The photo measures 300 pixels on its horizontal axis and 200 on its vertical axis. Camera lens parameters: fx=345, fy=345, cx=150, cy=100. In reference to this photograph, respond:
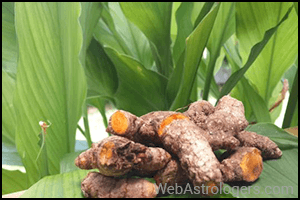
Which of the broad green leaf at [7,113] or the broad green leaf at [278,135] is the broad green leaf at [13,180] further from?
the broad green leaf at [278,135]

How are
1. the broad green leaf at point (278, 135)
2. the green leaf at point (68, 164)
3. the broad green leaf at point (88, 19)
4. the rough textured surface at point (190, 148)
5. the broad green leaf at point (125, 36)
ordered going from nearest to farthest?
the rough textured surface at point (190, 148) < the broad green leaf at point (278, 135) < the green leaf at point (68, 164) < the broad green leaf at point (88, 19) < the broad green leaf at point (125, 36)

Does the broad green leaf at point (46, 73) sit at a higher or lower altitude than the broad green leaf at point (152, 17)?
lower

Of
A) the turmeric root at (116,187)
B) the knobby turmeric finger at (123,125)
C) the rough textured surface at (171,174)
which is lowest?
the turmeric root at (116,187)

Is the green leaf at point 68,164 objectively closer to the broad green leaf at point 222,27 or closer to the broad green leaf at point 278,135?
the broad green leaf at point 278,135

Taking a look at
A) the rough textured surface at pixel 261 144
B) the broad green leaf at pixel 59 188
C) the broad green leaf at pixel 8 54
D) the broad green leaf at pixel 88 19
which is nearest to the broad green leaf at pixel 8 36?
the broad green leaf at pixel 8 54

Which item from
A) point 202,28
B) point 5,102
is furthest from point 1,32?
point 202,28

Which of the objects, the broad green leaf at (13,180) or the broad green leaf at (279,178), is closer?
the broad green leaf at (279,178)

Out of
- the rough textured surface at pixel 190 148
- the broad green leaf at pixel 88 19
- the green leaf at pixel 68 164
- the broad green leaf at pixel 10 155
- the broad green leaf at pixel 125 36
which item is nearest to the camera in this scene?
the rough textured surface at pixel 190 148
